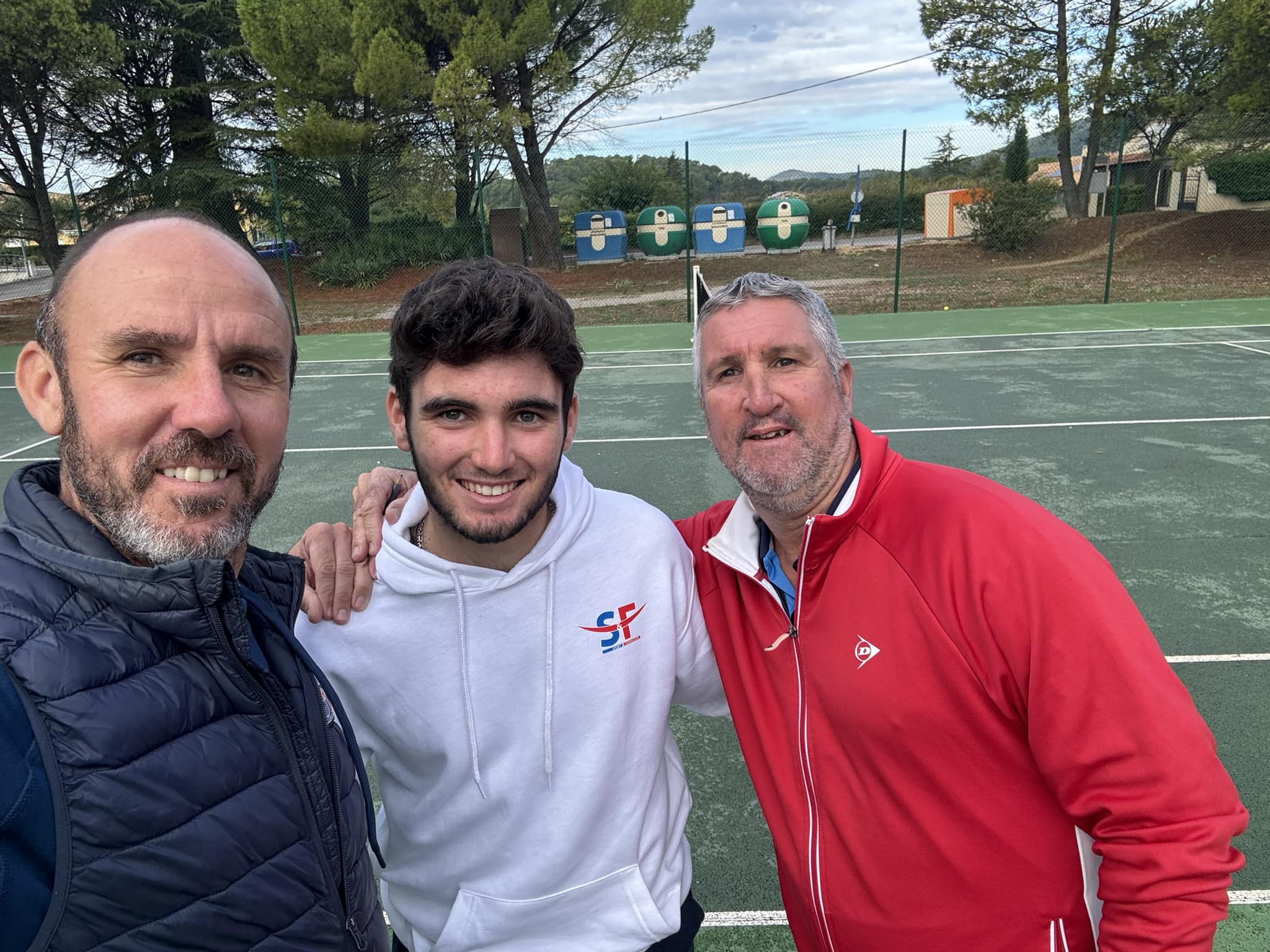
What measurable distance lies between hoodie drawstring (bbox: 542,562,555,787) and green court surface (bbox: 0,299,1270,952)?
1113mm

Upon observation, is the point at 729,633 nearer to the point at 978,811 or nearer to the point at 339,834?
the point at 978,811

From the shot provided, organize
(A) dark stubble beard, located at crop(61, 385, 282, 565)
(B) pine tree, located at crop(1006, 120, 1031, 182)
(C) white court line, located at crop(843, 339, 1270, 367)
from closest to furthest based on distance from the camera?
(A) dark stubble beard, located at crop(61, 385, 282, 565)
(C) white court line, located at crop(843, 339, 1270, 367)
(B) pine tree, located at crop(1006, 120, 1031, 182)

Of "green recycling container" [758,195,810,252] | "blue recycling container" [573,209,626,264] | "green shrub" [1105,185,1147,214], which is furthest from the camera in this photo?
"green recycling container" [758,195,810,252]

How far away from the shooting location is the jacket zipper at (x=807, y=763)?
1.68 m

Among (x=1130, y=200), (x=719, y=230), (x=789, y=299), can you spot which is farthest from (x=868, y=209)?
(x=789, y=299)

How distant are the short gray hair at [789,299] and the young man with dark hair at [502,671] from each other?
43cm

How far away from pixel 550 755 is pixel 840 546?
2.30 ft

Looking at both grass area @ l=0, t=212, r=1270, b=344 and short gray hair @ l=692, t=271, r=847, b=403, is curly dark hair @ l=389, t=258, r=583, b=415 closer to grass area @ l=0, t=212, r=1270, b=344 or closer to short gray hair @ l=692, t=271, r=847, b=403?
short gray hair @ l=692, t=271, r=847, b=403

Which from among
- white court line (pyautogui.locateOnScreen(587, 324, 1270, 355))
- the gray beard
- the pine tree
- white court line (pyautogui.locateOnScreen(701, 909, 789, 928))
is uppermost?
the pine tree

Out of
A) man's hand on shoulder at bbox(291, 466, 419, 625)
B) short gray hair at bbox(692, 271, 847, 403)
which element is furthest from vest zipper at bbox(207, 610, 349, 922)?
short gray hair at bbox(692, 271, 847, 403)

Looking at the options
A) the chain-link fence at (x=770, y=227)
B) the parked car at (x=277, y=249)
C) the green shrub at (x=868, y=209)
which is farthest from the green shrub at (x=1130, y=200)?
the parked car at (x=277, y=249)

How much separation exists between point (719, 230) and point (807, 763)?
23.9 m

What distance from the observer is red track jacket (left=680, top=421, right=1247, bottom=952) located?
137cm

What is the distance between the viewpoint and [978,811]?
5.10 ft
